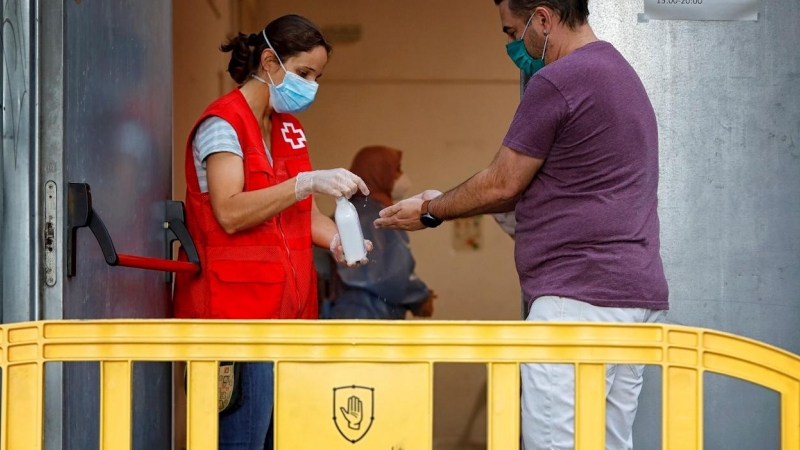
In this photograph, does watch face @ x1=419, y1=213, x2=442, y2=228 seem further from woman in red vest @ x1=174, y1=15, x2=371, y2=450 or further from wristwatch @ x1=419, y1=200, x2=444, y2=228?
woman in red vest @ x1=174, y1=15, x2=371, y2=450

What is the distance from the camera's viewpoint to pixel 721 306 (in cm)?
300

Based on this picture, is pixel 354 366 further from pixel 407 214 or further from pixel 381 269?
pixel 381 269

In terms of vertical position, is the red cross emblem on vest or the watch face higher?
the red cross emblem on vest

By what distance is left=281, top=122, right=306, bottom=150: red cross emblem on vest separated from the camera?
9.73 feet

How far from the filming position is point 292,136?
118 inches

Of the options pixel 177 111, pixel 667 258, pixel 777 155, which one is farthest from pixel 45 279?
pixel 177 111

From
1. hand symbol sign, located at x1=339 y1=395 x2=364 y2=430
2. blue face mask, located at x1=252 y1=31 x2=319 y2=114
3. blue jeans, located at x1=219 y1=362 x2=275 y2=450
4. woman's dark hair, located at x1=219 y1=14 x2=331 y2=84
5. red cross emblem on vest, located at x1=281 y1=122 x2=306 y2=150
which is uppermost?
woman's dark hair, located at x1=219 y1=14 x2=331 y2=84

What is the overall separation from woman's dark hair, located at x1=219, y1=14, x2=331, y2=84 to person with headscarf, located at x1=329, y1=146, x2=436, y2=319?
2022 mm

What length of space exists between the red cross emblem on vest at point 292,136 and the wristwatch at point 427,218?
0.47m

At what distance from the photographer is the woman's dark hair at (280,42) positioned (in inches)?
113

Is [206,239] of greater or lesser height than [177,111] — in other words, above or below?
below

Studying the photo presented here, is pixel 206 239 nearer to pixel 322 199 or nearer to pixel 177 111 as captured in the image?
pixel 177 111

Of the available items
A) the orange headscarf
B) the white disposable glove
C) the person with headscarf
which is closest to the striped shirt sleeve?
the white disposable glove

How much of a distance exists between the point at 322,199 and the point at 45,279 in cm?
361
